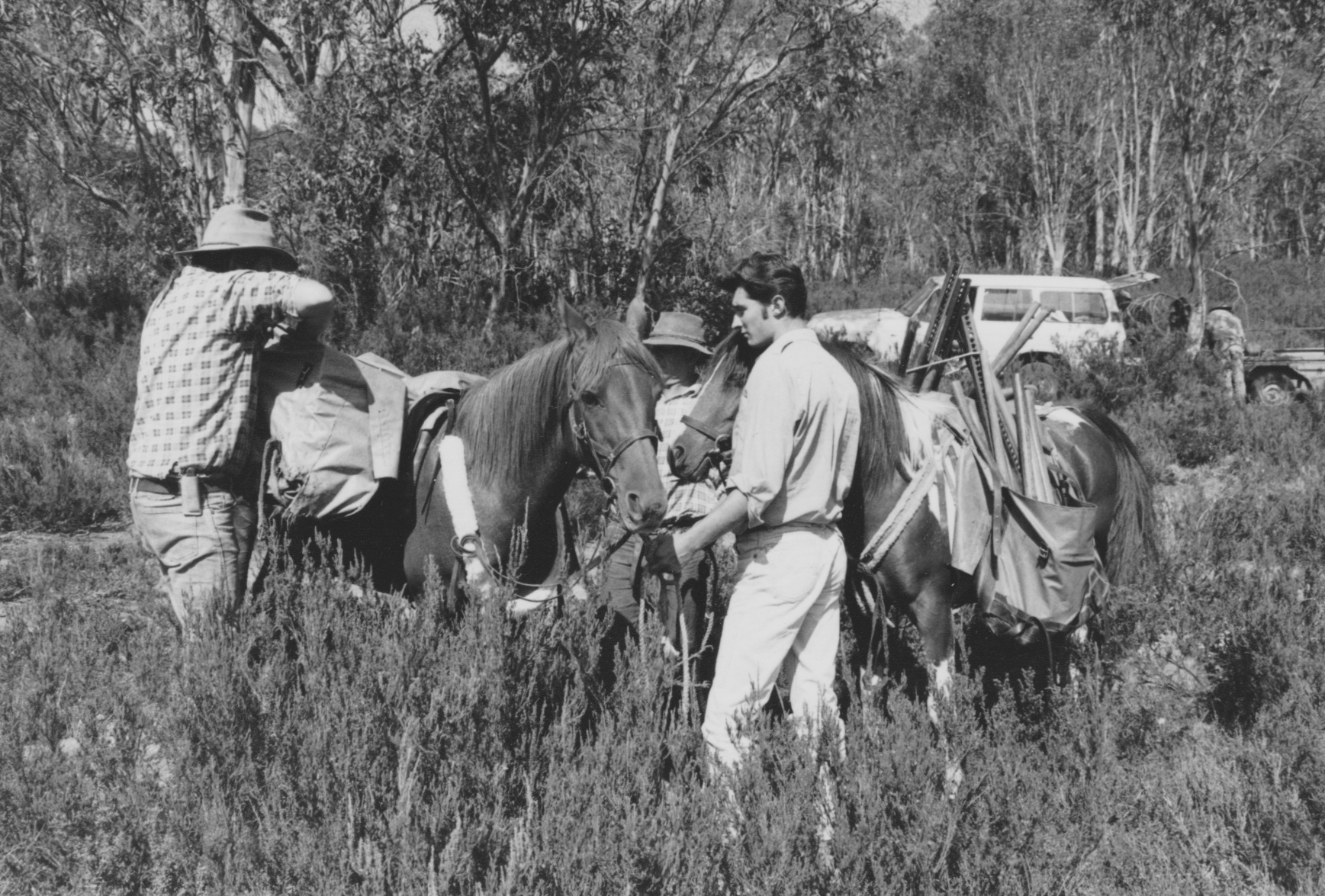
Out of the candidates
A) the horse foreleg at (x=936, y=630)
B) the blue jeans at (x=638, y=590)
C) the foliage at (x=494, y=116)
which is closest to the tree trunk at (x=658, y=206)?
the foliage at (x=494, y=116)

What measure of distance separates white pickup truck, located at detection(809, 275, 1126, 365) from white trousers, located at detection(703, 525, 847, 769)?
509 inches

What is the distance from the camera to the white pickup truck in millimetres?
15891

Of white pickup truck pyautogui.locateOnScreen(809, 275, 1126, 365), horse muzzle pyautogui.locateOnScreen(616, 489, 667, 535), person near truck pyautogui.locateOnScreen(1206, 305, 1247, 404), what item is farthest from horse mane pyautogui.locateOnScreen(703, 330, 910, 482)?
white pickup truck pyautogui.locateOnScreen(809, 275, 1126, 365)

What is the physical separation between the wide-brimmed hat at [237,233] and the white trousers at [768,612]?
2.06m

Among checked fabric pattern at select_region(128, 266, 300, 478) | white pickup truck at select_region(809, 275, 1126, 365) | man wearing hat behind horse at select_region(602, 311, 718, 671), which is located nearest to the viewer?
checked fabric pattern at select_region(128, 266, 300, 478)

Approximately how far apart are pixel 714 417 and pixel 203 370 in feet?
5.72

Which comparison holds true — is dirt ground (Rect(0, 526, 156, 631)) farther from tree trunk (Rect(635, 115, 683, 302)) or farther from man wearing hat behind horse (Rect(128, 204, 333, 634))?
tree trunk (Rect(635, 115, 683, 302))

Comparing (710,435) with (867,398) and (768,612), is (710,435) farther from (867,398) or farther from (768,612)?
(768,612)

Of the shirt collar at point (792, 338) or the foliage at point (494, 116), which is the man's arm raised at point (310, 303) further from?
the foliage at point (494, 116)

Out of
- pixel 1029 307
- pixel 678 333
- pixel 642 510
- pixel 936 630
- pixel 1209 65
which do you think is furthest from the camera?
pixel 1029 307

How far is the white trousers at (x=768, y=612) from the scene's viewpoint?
2.80m

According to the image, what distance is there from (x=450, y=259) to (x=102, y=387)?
444 cm

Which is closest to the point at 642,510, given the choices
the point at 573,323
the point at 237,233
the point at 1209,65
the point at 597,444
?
the point at 597,444

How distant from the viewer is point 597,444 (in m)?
3.00
